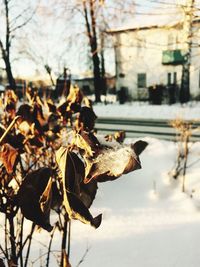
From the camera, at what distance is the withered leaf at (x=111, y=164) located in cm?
71

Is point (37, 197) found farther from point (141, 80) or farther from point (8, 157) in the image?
point (141, 80)

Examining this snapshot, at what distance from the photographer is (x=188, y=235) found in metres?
3.60

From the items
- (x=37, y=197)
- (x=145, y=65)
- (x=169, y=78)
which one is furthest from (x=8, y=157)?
(x=145, y=65)

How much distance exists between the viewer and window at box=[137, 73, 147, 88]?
28.0m

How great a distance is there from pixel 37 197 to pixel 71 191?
0.11 metres

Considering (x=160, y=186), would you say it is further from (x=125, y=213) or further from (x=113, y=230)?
(x=113, y=230)

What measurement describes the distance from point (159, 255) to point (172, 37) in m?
24.0

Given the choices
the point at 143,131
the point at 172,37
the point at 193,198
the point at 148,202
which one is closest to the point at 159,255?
the point at 148,202

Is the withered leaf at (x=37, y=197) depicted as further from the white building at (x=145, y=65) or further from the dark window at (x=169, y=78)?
the dark window at (x=169, y=78)

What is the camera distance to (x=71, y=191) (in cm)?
73

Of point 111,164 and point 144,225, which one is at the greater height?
point 111,164

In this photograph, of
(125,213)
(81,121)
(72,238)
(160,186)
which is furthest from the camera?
(160,186)

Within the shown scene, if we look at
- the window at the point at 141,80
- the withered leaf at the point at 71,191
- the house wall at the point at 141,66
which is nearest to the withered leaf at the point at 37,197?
the withered leaf at the point at 71,191

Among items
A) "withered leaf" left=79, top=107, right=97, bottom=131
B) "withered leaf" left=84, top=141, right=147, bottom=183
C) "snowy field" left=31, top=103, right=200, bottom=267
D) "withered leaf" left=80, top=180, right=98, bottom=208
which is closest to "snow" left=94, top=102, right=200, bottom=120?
"snowy field" left=31, top=103, right=200, bottom=267
